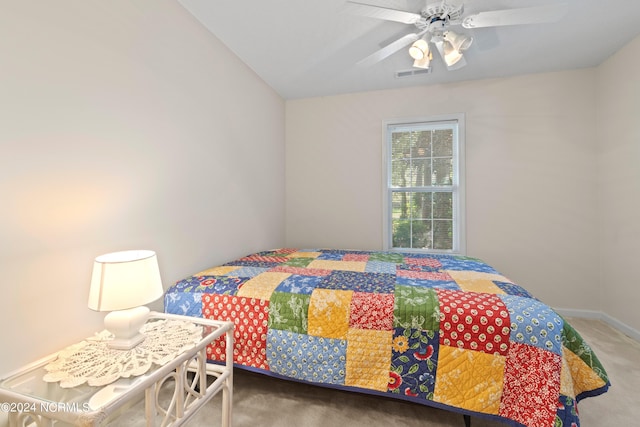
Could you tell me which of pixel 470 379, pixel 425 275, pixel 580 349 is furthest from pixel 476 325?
pixel 425 275

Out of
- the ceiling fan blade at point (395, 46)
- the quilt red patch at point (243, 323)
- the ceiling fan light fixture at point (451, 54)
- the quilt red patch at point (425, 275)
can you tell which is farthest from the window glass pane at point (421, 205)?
the quilt red patch at point (243, 323)

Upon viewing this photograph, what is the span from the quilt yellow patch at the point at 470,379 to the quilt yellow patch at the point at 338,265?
84 cm

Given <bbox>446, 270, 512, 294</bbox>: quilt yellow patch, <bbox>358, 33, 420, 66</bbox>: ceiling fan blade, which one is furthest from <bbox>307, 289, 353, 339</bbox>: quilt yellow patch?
<bbox>358, 33, 420, 66</bbox>: ceiling fan blade

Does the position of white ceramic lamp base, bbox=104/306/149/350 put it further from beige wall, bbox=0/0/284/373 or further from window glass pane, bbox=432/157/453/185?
window glass pane, bbox=432/157/453/185

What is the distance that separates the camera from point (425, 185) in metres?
3.16

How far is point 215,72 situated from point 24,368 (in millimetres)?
2106

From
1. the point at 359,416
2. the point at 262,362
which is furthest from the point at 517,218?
the point at 262,362

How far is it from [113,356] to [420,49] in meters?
2.38

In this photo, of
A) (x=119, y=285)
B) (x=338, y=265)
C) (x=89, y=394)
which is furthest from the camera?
(x=338, y=265)

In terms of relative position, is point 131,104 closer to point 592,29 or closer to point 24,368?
point 24,368

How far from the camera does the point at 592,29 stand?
211 cm

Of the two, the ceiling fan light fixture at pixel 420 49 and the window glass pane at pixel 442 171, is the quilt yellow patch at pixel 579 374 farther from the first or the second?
the window glass pane at pixel 442 171

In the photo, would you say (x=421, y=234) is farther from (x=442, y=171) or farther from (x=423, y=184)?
(x=442, y=171)

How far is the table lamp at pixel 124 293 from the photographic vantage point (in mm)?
1050
